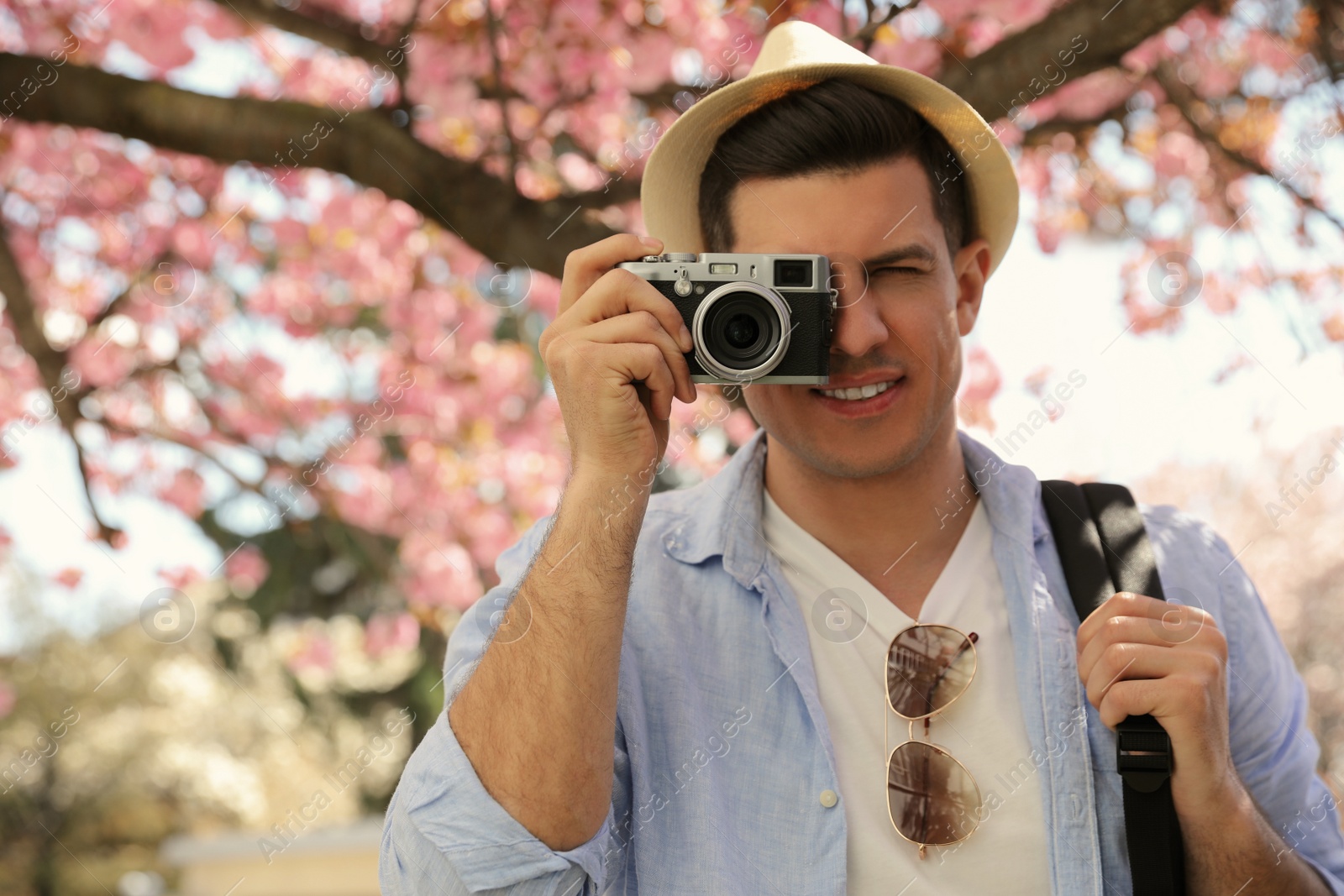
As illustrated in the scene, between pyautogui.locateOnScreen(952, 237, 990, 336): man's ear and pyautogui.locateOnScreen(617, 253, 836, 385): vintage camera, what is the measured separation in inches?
21.0

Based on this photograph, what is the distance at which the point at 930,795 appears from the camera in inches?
60.2

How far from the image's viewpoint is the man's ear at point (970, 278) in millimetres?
2072

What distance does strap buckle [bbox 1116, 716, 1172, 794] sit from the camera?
1438 mm

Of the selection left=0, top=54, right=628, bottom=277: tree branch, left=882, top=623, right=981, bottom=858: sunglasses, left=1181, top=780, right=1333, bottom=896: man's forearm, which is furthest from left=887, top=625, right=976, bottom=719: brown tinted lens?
left=0, top=54, right=628, bottom=277: tree branch

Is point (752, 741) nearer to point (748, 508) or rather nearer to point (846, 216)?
point (748, 508)

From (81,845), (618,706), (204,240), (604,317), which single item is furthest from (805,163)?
(81,845)

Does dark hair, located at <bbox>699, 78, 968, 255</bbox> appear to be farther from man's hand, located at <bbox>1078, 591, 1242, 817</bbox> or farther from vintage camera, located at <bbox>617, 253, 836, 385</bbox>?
man's hand, located at <bbox>1078, 591, 1242, 817</bbox>

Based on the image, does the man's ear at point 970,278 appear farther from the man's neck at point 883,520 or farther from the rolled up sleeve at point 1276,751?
the rolled up sleeve at point 1276,751

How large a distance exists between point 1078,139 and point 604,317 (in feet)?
11.4

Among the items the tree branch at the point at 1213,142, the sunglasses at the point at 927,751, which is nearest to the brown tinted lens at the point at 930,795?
the sunglasses at the point at 927,751

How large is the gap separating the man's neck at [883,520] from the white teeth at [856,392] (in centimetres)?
14

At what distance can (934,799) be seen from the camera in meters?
1.52

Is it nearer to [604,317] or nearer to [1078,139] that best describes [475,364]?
[1078,139]

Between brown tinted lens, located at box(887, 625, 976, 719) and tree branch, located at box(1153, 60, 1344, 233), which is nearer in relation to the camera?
brown tinted lens, located at box(887, 625, 976, 719)
